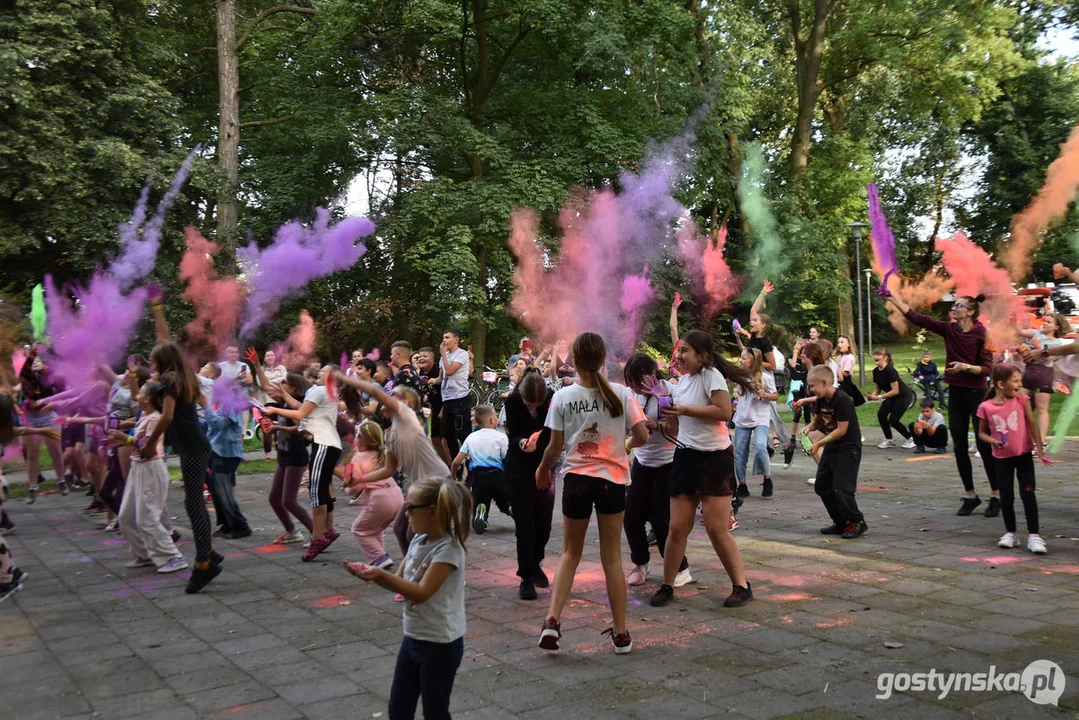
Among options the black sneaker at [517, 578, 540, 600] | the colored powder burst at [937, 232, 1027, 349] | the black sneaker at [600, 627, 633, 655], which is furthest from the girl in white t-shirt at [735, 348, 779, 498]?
the black sneaker at [600, 627, 633, 655]

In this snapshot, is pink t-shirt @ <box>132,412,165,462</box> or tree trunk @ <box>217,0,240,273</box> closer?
pink t-shirt @ <box>132,412,165,462</box>

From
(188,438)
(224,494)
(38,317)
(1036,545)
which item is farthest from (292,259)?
(1036,545)

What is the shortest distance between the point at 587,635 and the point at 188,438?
3556 mm

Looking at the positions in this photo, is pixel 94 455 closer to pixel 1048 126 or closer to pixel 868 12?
pixel 868 12

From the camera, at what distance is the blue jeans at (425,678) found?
3.50 meters

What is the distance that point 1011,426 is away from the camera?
7.38 meters

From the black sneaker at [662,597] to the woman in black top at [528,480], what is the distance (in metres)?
0.86

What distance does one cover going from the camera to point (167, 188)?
2014cm

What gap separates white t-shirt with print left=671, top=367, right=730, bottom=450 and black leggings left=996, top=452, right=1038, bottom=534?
9.29ft

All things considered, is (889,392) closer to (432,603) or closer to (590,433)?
(590,433)

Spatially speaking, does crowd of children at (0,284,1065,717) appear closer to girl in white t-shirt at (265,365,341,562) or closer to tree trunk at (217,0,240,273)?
girl in white t-shirt at (265,365,341,562)

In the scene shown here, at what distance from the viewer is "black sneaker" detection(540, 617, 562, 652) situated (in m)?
5.12

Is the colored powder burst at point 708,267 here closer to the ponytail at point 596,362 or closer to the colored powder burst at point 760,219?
the colored powder burst at point 760,219

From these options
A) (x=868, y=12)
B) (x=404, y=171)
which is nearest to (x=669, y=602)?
(x=404, y=171)
